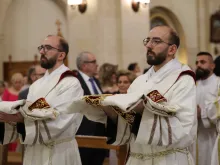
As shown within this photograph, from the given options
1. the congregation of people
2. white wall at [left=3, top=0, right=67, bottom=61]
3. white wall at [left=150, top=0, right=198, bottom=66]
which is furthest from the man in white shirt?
white wall at [left=150, top=0, right=198, bottom=66]

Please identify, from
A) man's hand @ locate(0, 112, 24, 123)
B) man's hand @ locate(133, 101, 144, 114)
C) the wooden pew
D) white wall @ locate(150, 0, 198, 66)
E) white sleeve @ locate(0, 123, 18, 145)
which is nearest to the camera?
man's hand @ locate(133, 101, 144, 114)

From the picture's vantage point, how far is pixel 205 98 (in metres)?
6.46

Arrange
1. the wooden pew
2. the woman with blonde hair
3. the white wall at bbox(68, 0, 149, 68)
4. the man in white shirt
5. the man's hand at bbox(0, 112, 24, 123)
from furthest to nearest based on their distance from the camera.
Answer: the white wall at bbox(68, 0, 149, 68) < the woman with blonde hair < the man in white shirt < the wooden pew < the man's hand at bbox(0, 112, 24, 123)

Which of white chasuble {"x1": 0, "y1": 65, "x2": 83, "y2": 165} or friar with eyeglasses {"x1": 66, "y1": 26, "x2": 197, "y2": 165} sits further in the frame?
white chasuble {"x1": 0, "y1": 65, "x2": 83, "y2": 165}

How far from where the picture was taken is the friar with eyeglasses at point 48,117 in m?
4.29

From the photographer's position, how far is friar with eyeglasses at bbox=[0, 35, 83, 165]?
4.29 meters

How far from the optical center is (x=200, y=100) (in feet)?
21.4

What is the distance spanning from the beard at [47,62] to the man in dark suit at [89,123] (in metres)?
1.83

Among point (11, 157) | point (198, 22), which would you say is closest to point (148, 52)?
point (11, 157)

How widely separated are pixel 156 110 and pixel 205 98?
303cm

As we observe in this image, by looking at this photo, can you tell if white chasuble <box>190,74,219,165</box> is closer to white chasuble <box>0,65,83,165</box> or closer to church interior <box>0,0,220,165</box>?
white chasuble <box>0,65,83,165</box>

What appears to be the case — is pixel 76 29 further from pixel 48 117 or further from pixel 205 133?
pixel 48 117

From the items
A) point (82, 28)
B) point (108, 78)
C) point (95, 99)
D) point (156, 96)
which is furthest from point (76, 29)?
point (156, 96)

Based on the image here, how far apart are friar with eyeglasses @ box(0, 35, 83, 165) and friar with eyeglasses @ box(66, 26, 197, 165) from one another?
1.64ft
